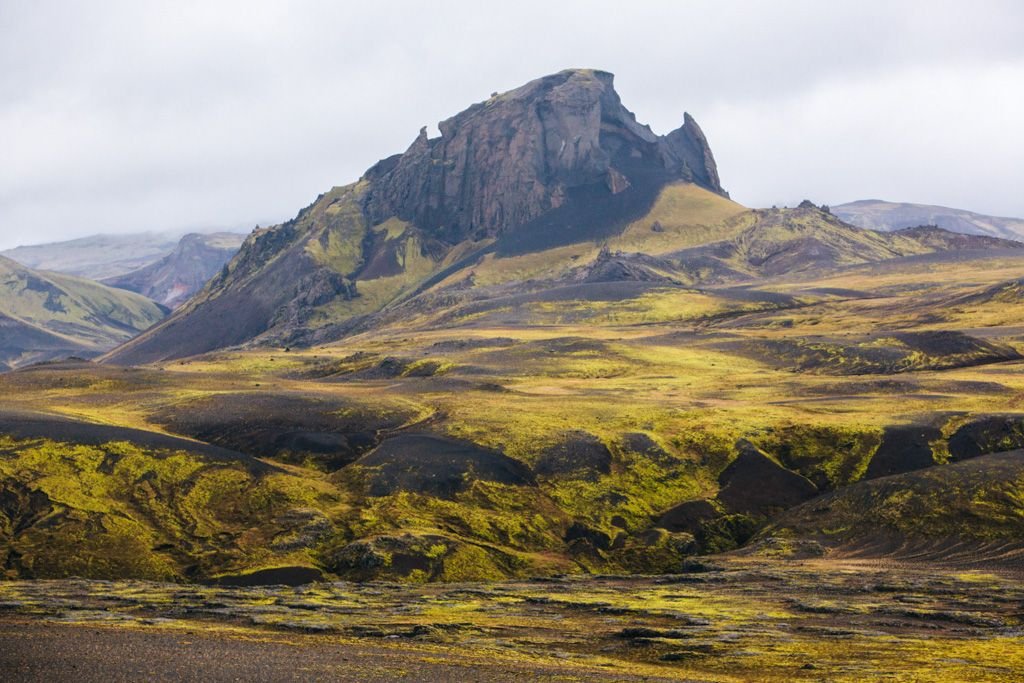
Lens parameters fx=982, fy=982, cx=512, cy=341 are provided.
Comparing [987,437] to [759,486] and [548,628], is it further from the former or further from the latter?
[548,628]

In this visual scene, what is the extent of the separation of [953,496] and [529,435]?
A: 47.0 metres

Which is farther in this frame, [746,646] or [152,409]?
[152,409]

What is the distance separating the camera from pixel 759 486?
356 ft

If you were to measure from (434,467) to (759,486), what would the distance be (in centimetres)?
3591

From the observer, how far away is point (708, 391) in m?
156

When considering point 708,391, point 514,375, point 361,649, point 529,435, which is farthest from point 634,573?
point 514,375

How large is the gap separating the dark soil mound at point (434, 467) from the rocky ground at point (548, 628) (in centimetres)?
2128

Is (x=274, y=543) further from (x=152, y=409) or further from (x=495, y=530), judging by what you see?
(x=152, y=409)

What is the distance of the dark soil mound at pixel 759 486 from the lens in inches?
4171

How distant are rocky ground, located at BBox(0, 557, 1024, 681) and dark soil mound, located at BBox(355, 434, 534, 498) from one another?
21279 mm

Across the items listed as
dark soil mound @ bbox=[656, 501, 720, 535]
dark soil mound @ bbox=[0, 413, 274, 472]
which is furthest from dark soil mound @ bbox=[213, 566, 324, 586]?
dark soil mound @ bbox=[656, 501, 720, 535]

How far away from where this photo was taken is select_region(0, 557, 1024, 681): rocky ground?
46.4 m

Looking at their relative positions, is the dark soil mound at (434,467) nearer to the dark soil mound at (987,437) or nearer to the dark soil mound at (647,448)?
the dark soil mound at (647,448)

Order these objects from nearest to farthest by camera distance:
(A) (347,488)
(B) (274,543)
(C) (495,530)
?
1. (B) (274,543)
2. (C) (495,530)
3. (A) (347,488)
